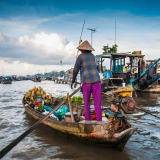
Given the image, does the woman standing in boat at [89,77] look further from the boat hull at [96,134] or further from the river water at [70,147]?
the river water at [70,147]

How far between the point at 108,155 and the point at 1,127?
4.56 meters

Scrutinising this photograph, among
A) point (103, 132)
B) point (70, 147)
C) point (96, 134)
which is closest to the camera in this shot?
point (103, 132)

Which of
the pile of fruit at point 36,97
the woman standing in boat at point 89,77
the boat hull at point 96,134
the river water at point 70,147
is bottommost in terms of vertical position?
the river water at point 70,147

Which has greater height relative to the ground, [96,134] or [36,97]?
[36,97]

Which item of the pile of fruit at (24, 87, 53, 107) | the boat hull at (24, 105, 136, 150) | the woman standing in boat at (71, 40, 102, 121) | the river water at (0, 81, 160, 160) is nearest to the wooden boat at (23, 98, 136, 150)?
the boat hull at (24, 105, 136, 150)

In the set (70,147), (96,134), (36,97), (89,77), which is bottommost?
(70,147)

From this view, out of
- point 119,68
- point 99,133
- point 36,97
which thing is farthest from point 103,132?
point 119,68

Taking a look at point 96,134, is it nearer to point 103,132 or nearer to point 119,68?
point 103,132

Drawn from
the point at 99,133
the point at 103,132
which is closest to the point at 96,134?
the point at 99,133

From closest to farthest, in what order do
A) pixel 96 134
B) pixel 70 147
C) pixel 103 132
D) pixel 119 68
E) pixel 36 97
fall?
1. pixel 103 132
2. pixel 96 134
3. pixel 70 147
4. pixel 36 97
5. pixel 119 68

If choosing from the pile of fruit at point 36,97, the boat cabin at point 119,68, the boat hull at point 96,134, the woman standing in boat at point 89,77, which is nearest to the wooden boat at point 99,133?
the boat hull at point 96,134

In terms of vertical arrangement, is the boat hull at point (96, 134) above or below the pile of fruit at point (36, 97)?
below

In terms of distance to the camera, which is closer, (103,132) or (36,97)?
(103,132)

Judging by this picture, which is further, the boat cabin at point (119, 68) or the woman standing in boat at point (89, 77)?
the boat cabin at point (119, 68)
